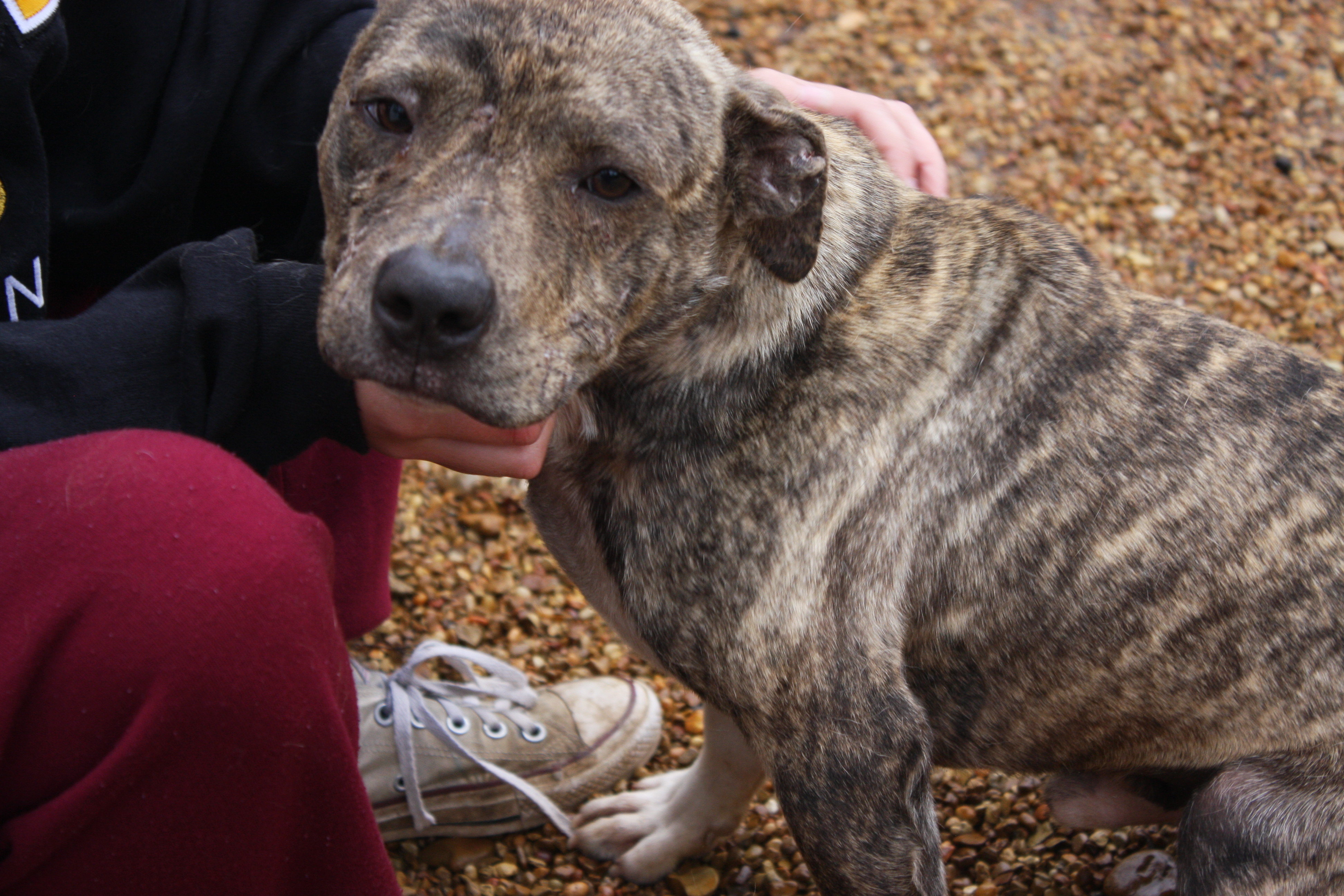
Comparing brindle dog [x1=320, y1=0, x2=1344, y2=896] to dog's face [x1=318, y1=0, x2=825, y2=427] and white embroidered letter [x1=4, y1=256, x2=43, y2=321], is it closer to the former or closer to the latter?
dog's face [x1=318, y1=0, x2=825, y2=427]

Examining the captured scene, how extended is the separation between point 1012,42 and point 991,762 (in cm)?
416

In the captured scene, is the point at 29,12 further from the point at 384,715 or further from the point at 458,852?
the point at 458,852

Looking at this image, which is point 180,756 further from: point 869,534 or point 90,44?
point 90,44

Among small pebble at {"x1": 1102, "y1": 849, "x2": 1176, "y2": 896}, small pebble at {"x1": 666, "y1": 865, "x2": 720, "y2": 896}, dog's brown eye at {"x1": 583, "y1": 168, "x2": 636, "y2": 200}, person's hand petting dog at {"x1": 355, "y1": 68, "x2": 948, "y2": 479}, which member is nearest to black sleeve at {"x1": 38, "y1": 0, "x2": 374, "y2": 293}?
person's hand petting dog at {"x1": 355, "y1": 68, "x2": 948, "y2": 479}

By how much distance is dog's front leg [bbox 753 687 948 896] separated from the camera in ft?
7.43

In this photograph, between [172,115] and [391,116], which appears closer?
[391,116]

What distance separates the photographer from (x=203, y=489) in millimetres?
1933

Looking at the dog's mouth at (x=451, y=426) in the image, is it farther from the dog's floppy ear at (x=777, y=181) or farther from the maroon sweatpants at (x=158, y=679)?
the dog's floppy ear at (x=777, y=181)

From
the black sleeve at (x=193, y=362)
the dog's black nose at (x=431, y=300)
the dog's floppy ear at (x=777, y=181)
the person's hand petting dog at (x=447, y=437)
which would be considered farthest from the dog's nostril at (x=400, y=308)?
the dog's floppy ear at (x=777, y=181)

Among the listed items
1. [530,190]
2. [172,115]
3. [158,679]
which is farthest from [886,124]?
[158,679]

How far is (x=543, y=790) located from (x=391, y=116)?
6.34 feet

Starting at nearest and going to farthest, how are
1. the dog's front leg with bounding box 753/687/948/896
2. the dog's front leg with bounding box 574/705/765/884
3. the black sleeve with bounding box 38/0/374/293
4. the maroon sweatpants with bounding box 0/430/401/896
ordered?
the maroon sweatpants with bounding box 0/430/401/896 → the dog's front leg with bounding box 753/687/948/896 → the black sleeve with bounding box 38/0/374/293 → the dog's front leg with bounding box 574/705/765/884

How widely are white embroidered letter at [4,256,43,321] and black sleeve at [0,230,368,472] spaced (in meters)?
0.24

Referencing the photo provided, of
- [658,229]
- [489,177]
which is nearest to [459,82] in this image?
[489,177]
